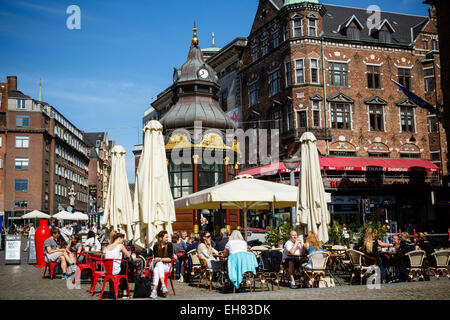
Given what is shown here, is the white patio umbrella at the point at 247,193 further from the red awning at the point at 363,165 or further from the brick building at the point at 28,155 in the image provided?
the brick building at the point at 28,155

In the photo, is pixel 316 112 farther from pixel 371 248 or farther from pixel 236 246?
pixel 236 246

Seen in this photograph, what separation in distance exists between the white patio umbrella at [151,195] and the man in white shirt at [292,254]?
9.81ft

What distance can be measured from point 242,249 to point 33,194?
56.2m

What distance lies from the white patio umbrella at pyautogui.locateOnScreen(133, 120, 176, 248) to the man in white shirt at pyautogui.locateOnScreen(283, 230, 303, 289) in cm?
299

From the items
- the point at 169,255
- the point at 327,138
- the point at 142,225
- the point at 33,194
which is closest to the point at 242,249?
the point at 169,255

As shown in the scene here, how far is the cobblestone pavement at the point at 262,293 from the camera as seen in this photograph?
825cm

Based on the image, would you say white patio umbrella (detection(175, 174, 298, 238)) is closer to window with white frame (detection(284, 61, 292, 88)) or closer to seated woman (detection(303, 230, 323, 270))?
seated woman (detection(303, 230, 323, 270))

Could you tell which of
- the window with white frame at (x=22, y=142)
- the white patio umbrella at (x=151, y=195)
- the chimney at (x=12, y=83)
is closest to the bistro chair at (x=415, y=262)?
the white patio umbrella at (x=151, y=195)

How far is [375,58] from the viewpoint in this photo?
123 ft

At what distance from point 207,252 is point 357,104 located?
28982 millimetres

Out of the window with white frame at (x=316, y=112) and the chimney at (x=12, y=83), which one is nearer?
the window with white frame at (x=316, y=112)

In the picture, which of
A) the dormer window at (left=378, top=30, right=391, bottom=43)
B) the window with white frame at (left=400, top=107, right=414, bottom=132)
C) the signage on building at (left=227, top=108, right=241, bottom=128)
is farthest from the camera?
the signage on building at (left=227, top=108, right=241, bottom=128)

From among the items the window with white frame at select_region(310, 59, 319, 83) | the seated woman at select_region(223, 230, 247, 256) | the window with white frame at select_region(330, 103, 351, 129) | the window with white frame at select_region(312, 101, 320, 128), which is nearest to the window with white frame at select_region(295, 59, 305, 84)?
the window with white frame at select_region(310, 59, 319, 83)

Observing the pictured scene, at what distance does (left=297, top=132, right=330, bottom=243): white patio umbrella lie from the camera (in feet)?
36.2
